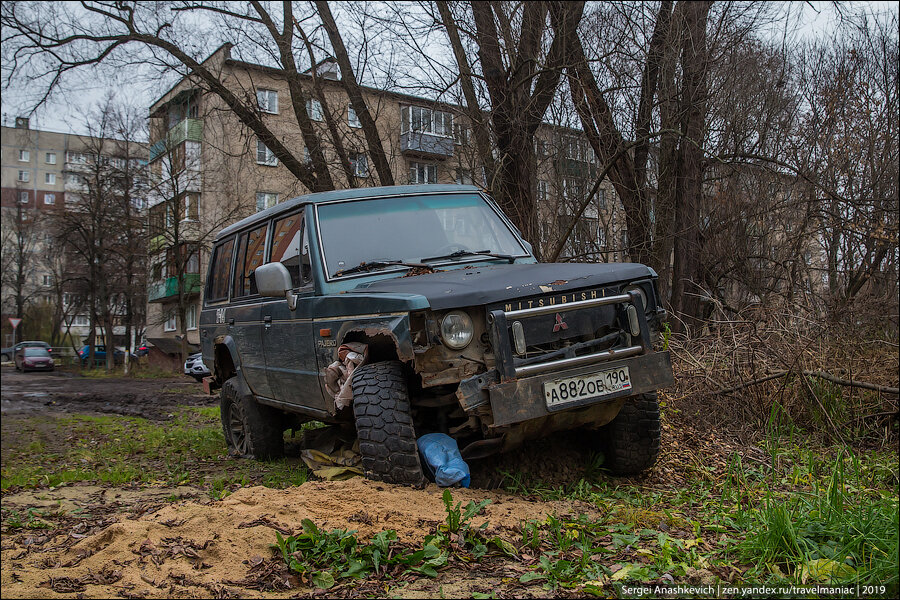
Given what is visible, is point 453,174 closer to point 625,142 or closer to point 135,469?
point 625,142

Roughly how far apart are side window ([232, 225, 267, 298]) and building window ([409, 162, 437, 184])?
19.0 ft

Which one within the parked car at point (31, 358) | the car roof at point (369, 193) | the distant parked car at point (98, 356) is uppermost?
the car roof at point (369, 193)

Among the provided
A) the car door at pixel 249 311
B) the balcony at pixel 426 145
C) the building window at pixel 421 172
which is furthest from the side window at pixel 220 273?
the building window at pixel 421 172

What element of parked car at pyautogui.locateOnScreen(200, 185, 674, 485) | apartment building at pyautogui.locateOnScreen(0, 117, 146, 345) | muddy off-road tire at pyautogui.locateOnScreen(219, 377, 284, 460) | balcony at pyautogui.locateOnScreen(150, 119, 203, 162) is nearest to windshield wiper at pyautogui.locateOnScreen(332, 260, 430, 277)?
parked car at pyautogui.locateOnScreen(200, 185, 674, 485)

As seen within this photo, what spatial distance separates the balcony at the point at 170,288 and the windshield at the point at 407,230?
3030cm

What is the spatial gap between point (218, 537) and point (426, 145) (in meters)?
9.40

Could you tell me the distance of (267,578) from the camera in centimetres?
314

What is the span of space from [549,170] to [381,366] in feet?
24.0

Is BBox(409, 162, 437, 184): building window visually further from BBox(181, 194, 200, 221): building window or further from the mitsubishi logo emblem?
BBox(181, 194, 200, 221): building window

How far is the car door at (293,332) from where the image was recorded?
5172 mm

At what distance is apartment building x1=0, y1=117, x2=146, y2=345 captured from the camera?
716 inches

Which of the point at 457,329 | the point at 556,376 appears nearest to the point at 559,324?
the point at 556,376

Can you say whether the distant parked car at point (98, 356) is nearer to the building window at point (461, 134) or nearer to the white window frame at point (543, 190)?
the building window at point (461, 134)

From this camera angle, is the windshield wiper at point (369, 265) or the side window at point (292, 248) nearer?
the windshield wiper at point (369, 265)
